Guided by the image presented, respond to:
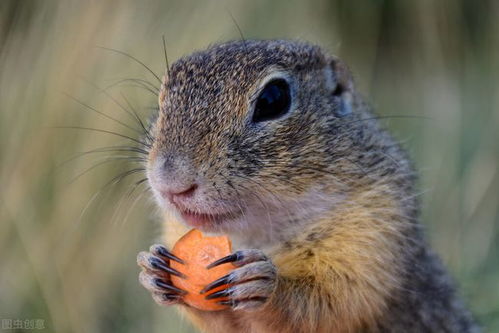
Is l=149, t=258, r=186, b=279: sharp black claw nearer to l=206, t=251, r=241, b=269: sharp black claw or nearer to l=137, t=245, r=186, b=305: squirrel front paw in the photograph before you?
l=137, t=245, r=186, b=305: squirrel front paw

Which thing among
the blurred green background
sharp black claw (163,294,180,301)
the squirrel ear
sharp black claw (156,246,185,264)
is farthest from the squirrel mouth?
the blurred green background

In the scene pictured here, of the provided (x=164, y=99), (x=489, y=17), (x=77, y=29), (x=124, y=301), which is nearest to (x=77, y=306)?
(x=124, y=301)

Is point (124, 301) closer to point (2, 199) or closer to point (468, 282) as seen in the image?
point (2, 199)

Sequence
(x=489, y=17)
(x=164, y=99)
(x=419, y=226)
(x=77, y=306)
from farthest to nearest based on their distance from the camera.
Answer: (x=489, y=17)
(x=77, y=306)
(x=419, y=226)
(x=164, y=99)

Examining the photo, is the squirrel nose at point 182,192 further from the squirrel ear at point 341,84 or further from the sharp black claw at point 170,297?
the squirrel ear at point 341,84

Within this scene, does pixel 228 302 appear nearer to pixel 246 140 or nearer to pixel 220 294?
pixel 220 294

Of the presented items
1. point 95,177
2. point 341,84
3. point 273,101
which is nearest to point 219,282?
point 273,101

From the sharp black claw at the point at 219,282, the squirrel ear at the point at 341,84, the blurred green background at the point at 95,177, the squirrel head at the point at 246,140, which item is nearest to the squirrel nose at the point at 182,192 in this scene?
the squirrel head at the point at 246,140

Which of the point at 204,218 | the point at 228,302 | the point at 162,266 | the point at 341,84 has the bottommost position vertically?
the point at 228,302
